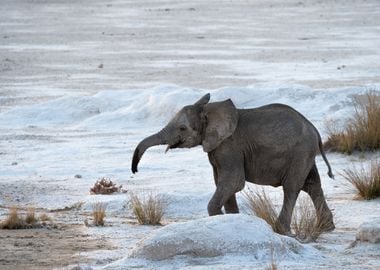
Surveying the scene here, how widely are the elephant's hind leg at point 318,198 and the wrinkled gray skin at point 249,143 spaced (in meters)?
0.02

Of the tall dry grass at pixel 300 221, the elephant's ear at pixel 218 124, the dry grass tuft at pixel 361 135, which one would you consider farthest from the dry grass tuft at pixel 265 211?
the dry grass tuft at pixel 361 135

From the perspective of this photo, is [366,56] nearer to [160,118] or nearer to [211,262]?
[160,118]

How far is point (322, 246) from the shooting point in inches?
424

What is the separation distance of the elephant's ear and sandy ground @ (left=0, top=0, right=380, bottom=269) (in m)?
1.46

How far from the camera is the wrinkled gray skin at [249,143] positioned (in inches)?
464

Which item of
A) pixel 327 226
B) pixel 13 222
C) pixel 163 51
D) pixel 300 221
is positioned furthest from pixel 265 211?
pixel 163 51

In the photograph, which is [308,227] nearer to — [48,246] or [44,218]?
[48,246]

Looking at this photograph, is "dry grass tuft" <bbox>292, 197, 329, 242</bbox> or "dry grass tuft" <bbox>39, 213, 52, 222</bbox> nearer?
"dry grass tuft" <bbox>292, 197, 329, 242</bbox>

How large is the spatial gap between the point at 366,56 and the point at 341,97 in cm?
1007

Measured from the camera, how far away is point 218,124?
11781mm

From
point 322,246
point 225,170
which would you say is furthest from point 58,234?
point 322,246

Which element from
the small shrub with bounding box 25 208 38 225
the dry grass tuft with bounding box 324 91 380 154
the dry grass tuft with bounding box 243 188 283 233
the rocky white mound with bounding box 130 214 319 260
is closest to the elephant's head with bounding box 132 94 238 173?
the dry grass tuft with bounding box 243 188 283 233

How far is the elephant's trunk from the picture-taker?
11.1 meters

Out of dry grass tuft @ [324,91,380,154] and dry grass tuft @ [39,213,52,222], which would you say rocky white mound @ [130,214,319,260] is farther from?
dry grass tuft @ [324,91,380,154]
